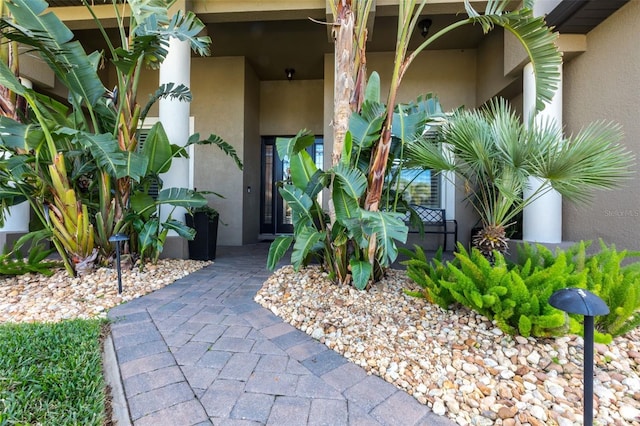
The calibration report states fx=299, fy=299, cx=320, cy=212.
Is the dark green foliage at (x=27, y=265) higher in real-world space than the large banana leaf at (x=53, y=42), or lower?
lower

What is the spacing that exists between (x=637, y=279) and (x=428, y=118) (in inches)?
75.8

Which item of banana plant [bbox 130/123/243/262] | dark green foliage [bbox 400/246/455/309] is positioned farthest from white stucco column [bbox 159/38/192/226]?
dark green foliage [bbox 400/246/455/309]

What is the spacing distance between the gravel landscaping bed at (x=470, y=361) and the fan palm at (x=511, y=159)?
971 millimetres

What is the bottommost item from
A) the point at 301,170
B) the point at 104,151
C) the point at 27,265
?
the point at 27,265

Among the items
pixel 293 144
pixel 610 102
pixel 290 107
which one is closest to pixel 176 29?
pixel 293 144

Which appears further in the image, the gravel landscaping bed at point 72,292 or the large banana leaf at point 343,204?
the large banana leaf at point 343,204

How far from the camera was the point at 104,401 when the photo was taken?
4.68ft

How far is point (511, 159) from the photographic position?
8.01 feet

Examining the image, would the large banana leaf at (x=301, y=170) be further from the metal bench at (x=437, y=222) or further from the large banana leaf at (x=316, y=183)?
the metal bench at (x=437, y=222)

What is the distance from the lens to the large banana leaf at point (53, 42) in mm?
2492

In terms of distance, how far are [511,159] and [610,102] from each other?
6.51 feet

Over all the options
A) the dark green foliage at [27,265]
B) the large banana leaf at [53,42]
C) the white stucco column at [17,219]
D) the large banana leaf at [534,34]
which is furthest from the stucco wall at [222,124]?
the large banana leaf at [534,34]

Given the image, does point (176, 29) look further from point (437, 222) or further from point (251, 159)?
point (437, 222)

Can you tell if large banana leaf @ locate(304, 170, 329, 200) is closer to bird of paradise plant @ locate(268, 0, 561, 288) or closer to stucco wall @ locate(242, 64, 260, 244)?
bird of paradise plant @ locate(268, 0, 561, 288)
